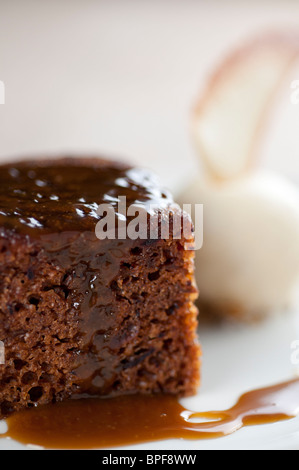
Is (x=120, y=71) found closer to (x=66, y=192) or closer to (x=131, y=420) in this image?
(x=66, y=192)

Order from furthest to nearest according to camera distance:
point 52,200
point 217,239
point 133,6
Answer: point 133,6
point 217,239
point 52,200

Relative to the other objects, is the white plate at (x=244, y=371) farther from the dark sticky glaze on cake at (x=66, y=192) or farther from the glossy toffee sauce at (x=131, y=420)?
the dark sticky glaze on cake at (x=66, y=192)

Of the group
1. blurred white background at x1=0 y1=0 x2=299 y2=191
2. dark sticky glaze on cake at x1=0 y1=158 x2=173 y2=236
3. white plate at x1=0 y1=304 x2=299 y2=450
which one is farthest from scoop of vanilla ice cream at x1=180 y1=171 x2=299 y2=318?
blurred white background at x1=0 y1=0 x2=299 y2=191

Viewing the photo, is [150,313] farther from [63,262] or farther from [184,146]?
[184,146]

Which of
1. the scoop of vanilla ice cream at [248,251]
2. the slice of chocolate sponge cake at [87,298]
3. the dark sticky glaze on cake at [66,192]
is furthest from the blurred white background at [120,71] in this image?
the slice of chocolate sponge cake at [87,298]

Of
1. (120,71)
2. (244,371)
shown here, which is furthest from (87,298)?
(120,71)
